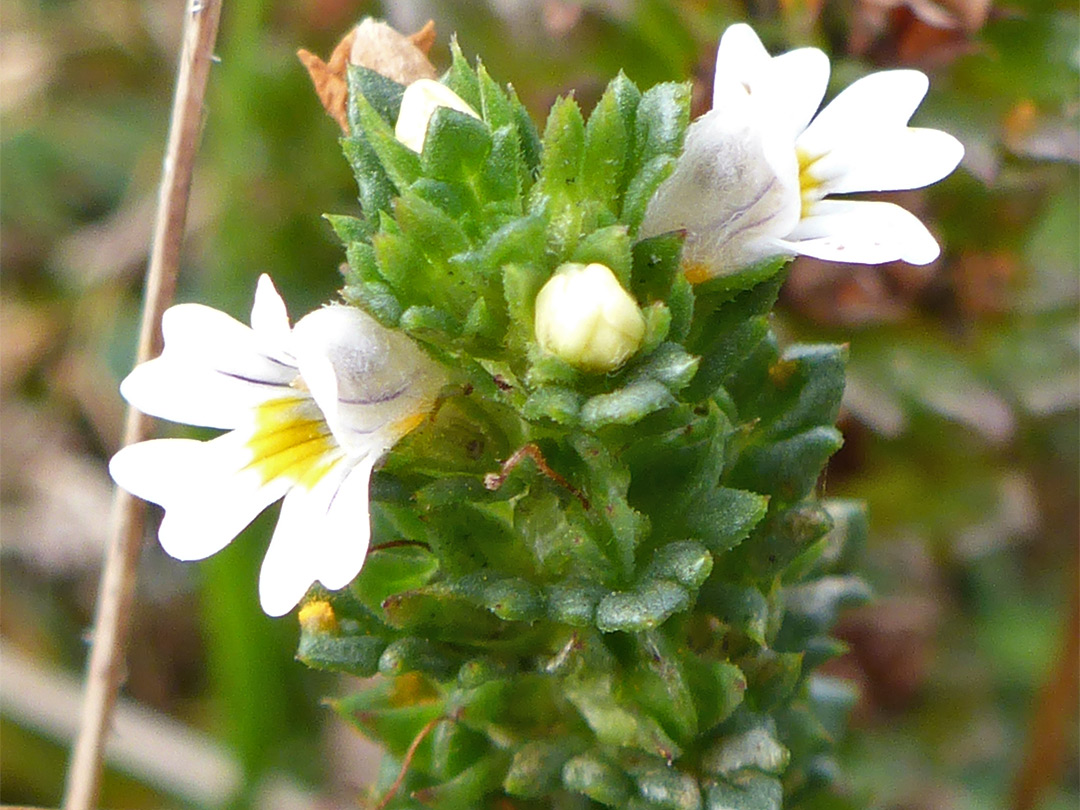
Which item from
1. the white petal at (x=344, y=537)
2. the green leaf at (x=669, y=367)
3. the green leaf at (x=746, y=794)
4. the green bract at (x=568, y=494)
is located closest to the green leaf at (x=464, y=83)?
the green bract at (x=568, y=494)

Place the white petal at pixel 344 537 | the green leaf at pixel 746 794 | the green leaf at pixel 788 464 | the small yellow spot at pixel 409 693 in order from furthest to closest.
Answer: the small yellow spot at pixel 409 693 → the green leaf at pixel 788 464 → the green leaf at pixel 746 794 → the white petal at pixel 344 537

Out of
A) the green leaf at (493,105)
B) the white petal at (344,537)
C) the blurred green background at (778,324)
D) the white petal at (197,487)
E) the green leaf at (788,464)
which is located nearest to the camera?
the white petal at (344,537)

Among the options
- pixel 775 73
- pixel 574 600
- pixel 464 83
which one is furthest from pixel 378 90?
pixel 574 600

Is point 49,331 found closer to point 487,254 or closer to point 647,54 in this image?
point 647,54

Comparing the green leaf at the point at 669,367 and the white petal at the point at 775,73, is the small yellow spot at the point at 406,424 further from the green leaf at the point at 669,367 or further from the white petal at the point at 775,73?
the white petal at the point at 775,73

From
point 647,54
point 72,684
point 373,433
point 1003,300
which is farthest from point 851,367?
point 72,684

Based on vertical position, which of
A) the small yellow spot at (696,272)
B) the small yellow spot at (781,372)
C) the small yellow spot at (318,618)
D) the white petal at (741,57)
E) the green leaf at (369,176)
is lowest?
the small yellow spot at (781,372)
